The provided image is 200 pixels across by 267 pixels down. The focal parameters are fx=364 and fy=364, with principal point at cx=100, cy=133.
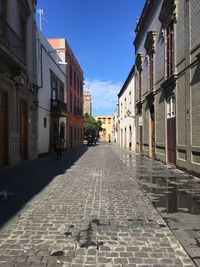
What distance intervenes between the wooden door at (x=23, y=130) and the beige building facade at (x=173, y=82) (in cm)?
691

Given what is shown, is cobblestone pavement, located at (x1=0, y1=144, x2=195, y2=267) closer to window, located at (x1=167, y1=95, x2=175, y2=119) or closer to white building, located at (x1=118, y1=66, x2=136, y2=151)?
window, located at (x1=167, y1=95, x2=175, y2=119)

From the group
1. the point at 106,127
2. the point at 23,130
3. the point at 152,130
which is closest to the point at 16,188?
the point at 23,130

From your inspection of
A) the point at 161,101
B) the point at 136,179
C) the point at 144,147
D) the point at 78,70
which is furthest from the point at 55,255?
the point at 78,70

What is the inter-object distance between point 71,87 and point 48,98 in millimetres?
14966

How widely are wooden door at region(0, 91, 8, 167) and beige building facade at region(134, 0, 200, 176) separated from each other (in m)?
6.98

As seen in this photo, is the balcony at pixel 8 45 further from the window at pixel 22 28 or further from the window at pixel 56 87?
the window at pixel 56 87

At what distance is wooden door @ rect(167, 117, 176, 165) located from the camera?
1567 centimetres

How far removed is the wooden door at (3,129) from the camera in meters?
14.6

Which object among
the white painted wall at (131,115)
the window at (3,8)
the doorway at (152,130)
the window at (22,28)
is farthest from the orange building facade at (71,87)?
the window at (3,8)

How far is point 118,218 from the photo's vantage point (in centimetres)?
635

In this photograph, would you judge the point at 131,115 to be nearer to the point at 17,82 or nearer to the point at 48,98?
the point at 48,98

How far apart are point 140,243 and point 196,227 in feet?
4.10

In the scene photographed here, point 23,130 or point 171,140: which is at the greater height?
point 23,130

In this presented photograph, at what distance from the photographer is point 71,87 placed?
41125 millimetres
